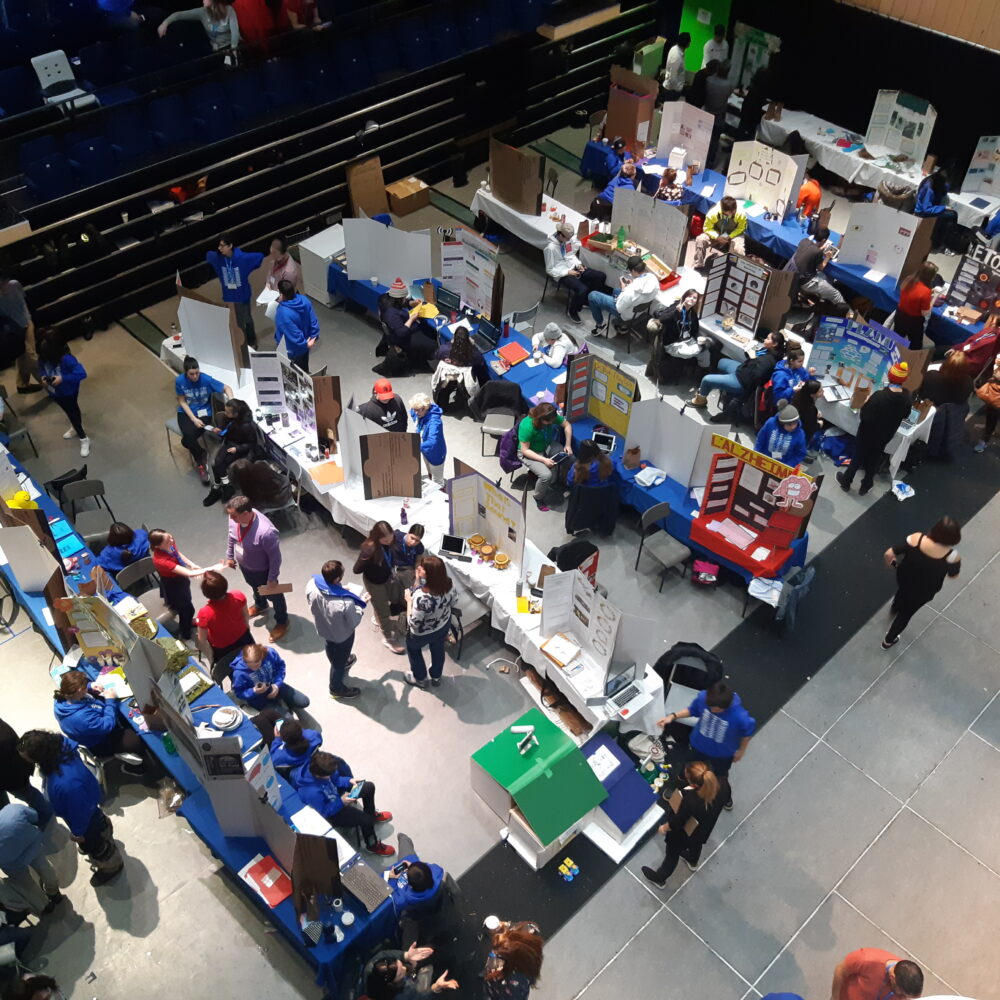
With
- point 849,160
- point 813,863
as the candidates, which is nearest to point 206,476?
point 813,863

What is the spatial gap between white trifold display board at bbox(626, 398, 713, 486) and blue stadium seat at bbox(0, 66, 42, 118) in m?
7.84

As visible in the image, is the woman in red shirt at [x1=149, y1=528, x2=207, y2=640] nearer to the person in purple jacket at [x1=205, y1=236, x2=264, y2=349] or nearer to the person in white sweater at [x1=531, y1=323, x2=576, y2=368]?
the person in purple jacket at [x1=205, y1=236, x2=264, y2=349]

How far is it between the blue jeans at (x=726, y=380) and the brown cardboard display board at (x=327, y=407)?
368 centimetres

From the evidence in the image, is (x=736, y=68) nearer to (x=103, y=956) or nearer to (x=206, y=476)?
(x=206, y=476)

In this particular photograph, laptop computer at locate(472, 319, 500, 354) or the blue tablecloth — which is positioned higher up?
laptop computer at locate(472, 319, 500, 354)

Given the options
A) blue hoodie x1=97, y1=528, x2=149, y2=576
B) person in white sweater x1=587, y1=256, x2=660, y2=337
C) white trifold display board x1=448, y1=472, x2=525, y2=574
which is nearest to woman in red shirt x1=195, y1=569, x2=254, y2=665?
blue hoodie x1=97, y1=528, x2=149, y2=576

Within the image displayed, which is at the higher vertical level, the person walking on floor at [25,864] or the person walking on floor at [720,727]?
the person walking on floor at [720,727]

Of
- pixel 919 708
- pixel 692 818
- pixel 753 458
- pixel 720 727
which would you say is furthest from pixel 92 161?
pixel 919 708

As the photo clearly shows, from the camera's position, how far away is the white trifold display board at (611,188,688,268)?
35.6ft

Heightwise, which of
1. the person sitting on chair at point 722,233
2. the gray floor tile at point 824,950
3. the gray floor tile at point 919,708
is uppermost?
the person sitting on chair at point 722,233

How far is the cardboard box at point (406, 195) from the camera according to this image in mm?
12883

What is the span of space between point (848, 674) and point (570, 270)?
18.3 feet

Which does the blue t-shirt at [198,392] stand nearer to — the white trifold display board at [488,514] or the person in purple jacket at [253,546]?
the person in purple jacket at [253,546]

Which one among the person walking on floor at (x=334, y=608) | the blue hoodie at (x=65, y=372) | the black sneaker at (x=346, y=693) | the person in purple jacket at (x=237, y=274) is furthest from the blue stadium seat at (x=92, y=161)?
the black sneaker at (x=346, y=693)
